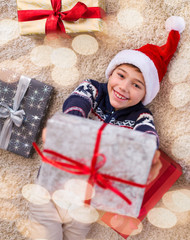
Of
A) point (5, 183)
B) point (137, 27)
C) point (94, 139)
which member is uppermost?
point (137, 27)

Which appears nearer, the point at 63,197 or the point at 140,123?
the point at 63,197

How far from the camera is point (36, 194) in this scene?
108cm

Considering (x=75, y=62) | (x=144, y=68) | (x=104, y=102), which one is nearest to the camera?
(x=144, y=68)

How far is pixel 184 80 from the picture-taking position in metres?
1.12

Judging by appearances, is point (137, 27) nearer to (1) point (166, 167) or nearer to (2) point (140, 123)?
(2) point (140, 123)

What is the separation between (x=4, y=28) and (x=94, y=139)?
89 cm

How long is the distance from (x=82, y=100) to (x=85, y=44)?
0.33m

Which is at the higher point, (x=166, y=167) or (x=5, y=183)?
(x=166, y=167)

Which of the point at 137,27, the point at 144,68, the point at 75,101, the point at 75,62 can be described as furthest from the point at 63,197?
the point at 137,27

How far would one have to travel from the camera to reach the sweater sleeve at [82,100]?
1.00m

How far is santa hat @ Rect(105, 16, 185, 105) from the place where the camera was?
3.24 ft

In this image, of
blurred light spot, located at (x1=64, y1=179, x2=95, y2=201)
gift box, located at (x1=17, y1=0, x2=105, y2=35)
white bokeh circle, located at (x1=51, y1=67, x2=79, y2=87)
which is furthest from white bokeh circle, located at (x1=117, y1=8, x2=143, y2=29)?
blurred light spot, located at (x1=64, y1=179, x2=95, y2=201)

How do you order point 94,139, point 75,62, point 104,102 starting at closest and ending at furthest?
point 94,139 < point 104,102 < point 75,62

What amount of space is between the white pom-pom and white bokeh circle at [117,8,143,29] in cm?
13
